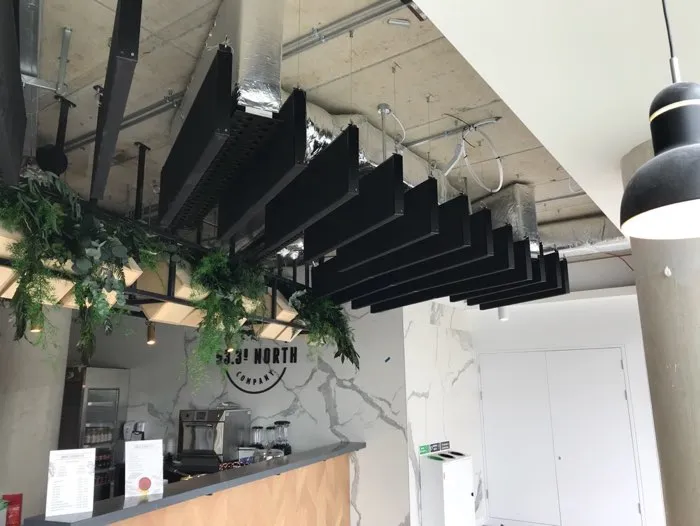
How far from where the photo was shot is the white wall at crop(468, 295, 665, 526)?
6008mm

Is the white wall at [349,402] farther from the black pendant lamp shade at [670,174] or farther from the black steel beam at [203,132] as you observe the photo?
the black pendant lamp shade at [670,174]

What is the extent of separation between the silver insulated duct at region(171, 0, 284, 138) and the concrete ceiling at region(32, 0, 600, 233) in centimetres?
41

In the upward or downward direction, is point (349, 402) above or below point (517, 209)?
below

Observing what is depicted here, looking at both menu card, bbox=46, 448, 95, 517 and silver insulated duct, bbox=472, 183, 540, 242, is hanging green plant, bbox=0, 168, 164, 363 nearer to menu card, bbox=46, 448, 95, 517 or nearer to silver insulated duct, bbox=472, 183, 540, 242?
menu card, bbox=46, 448, 95, 517

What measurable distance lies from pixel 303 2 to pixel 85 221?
150cm

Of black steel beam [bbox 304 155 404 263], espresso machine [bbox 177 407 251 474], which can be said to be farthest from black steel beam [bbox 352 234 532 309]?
espresso machine [bbox 177 407 251 474]

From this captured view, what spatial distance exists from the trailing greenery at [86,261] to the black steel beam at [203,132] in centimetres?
47

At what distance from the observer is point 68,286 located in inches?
107

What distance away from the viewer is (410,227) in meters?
2.97

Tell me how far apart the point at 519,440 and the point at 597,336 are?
1.60 m

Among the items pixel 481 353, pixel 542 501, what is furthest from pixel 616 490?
pixel 481 353

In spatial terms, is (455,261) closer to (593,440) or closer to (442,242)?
(442,242)

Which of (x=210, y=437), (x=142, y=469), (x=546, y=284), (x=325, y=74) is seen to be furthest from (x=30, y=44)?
(x=210, y=437)

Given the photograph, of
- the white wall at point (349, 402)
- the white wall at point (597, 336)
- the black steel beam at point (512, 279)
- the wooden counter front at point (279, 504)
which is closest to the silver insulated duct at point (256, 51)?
the wooden counter front at point (279, 504)
